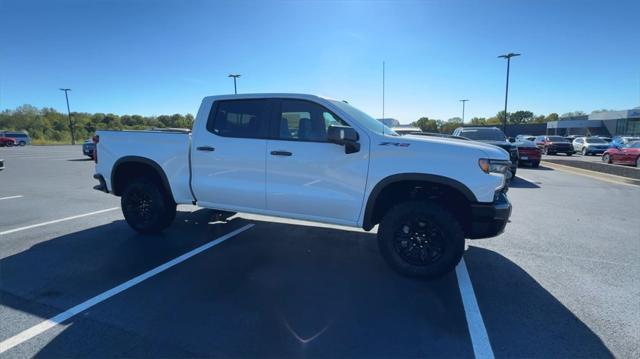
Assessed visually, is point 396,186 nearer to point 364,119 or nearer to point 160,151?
point 364,119

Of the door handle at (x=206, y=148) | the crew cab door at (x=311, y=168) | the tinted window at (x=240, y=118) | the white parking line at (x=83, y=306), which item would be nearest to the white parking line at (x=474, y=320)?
the crew cab door at (x=311, y=168)

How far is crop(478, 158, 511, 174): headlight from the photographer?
11.6 ft

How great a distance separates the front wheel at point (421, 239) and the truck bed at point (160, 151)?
2805 mm

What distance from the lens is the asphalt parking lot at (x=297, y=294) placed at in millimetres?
2646

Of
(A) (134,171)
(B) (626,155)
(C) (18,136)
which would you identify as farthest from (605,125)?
(C) (18,136)

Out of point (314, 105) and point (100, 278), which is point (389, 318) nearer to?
point (314, 105)

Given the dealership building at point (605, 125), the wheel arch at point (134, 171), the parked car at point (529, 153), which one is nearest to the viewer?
the wheel arch at point (134, 171)

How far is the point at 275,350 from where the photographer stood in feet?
8.39

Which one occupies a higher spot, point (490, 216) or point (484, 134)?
point (484, 134)

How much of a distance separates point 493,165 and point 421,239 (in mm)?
1071

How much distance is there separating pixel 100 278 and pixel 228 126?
2.28 metres

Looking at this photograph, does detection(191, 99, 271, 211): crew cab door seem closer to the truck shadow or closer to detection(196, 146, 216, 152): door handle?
detection(196, 146, 216, 152): door handle

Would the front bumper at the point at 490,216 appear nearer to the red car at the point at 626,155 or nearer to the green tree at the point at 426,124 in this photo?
the red car at the point at 626,155

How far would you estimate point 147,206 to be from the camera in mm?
5242
